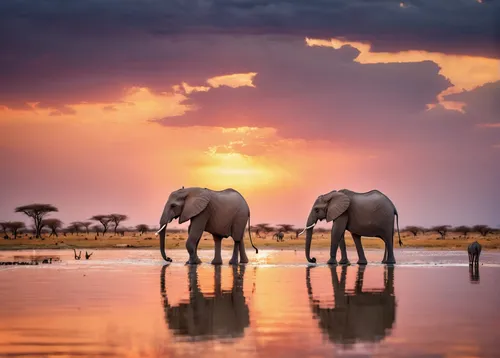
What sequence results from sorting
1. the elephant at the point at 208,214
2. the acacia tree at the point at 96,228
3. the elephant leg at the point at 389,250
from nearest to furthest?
1. the elephant at the point at 208,214
2. the elephant leg at the point at 389,250
3. the acacia tree at the point at 96,228

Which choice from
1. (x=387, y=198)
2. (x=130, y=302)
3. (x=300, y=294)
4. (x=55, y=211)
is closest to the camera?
(x=130, y=302)

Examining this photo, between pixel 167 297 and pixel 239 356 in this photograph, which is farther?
pixel 167 297

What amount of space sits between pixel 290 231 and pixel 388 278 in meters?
108

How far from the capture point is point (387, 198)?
1495 inches

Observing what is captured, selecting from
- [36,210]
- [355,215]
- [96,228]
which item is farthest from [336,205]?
[96,228]

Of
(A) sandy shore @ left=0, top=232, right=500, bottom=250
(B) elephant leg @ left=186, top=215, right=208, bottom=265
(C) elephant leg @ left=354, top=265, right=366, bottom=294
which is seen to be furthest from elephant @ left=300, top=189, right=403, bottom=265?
(A) sandy shore @ left=0, top=232, right=500, bottom=250

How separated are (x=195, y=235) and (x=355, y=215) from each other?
6.96 m

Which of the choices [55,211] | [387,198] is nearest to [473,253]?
[387,198]

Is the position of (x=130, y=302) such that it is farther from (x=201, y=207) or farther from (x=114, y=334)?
(x=201, y=207)

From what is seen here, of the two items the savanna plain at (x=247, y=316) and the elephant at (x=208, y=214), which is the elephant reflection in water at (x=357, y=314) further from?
the elephant at (x=208, y=214)

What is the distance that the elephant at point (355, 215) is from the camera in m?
36.6

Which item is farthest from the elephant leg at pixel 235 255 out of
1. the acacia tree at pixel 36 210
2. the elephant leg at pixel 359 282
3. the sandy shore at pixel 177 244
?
the acacia tree at pixel 36 210

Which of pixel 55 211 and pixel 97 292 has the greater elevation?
pixel 55 211

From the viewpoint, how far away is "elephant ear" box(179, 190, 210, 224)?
3500 cm
